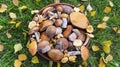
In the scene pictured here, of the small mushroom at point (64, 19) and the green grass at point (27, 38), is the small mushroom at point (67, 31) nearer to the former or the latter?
the small mushroom at point (64, 19)

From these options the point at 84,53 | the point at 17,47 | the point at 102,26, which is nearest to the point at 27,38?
the point at 17,47

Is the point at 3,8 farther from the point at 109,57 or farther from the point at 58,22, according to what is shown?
the point at 109,57

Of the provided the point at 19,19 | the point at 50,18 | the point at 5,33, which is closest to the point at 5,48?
the point at 5,33

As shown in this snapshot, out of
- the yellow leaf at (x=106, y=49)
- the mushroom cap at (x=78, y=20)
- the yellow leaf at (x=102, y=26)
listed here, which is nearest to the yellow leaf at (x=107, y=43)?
the yellow leaf at (x=106, y=49)

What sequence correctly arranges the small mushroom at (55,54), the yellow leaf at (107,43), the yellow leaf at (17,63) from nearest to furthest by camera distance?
the small mushroom at (55,54) < the yellow leaf at (17,63) < the yellow leaf at (107,43)

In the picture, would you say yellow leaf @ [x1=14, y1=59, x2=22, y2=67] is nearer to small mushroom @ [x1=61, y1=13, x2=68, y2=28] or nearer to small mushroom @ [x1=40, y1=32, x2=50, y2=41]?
small mushroom @ [x1=40, y1=32, x2=50, y2=41]

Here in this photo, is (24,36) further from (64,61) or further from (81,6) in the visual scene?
(81,6)

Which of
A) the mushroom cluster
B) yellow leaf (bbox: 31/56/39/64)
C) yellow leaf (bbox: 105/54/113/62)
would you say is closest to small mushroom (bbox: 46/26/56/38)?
→ the mushroom cluster
